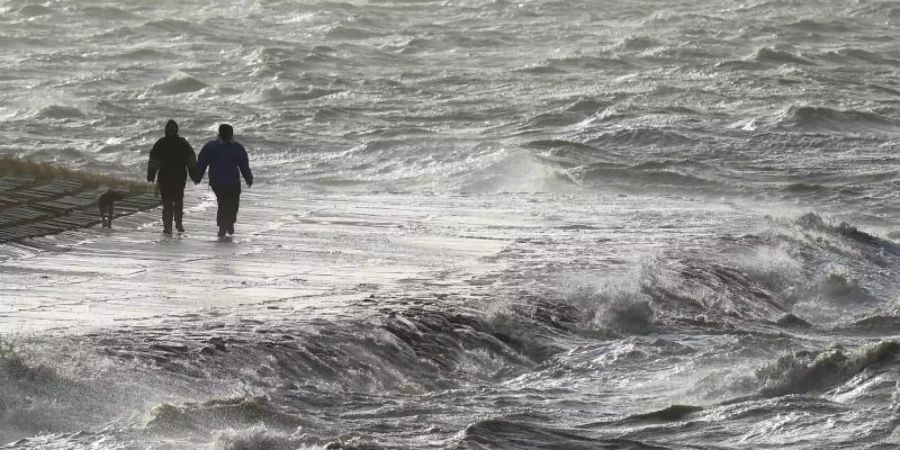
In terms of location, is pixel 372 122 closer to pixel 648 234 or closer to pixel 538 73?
pixel 538 73

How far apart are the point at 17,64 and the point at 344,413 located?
A: 35242 millimetres

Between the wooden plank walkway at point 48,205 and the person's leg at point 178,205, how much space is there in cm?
77

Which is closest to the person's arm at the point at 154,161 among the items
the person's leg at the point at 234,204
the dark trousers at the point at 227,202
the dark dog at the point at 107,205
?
the dark dog at the point at 107,205

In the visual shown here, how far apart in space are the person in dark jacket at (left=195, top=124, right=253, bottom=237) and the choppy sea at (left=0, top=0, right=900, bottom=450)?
0.29 meters

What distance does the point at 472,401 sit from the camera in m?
10.4

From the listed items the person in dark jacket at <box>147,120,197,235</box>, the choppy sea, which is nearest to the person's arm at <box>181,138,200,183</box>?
the person in dark jacket at <box>147,120,197,235</box>

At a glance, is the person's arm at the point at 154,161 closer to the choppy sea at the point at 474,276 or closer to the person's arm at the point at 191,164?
the person's arm at the point at 191,164

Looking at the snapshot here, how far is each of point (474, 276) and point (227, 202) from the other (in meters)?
2.84

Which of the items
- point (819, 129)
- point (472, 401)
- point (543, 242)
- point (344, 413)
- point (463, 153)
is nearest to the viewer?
point (344, 413)

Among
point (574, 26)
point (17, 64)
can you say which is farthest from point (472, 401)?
point (574, 26)

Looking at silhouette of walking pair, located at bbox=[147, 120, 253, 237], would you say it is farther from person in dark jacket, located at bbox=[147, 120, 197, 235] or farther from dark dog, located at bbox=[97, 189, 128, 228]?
A: dark dog, located at bbox=[97, 189, 128, 228]

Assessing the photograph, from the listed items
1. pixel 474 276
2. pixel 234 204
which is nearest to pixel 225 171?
pixel 234 204

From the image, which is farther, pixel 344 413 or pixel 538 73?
pixel 538 73

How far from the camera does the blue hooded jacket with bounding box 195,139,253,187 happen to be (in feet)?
50.9
